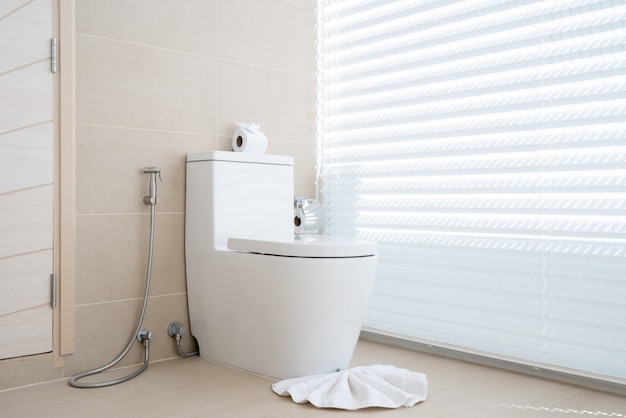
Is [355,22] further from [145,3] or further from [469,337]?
[469,337]

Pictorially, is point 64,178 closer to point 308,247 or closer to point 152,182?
point 152,182

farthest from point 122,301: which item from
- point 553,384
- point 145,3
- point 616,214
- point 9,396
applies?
point 616,214

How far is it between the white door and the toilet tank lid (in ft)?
1.82

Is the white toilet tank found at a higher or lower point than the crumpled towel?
higher

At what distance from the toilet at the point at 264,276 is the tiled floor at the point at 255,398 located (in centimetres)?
17

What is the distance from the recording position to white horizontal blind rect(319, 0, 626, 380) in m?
2.01

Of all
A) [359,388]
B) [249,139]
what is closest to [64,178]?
[249,139]

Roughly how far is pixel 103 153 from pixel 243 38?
866 millimetres

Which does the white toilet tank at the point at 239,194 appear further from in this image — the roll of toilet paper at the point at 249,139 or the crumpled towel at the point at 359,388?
the crumpled towel at the point at 359,388

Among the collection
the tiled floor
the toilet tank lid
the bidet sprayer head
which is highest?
the toilet tank lid

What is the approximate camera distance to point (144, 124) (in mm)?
2371

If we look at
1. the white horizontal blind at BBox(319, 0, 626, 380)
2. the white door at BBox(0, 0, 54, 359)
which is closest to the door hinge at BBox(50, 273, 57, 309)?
the white door at BBox(0, 0, 54, 359)

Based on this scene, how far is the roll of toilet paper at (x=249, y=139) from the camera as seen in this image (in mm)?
2547

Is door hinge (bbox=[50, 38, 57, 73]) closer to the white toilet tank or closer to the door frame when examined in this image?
the door frame
